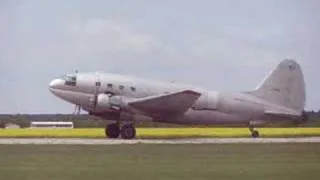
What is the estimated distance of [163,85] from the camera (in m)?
54.8

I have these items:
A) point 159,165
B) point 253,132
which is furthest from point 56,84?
point 159,165

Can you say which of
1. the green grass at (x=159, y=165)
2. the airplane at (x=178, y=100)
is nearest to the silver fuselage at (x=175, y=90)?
the airplane at (x=178, y=100)

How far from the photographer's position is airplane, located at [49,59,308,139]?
5191 cm

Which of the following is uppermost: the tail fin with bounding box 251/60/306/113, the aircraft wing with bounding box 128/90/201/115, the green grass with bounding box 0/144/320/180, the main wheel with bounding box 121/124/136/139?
the tail fin with bounding box 251/60/306/113

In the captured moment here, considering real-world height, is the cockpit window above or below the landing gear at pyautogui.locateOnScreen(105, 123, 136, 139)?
above

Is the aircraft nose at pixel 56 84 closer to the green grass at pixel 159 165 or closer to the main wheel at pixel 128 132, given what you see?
the main wheel at pixel 128 132

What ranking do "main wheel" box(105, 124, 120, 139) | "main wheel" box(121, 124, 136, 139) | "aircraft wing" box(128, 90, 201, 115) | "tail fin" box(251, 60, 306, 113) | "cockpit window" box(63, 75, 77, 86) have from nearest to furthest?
1. "main wheel" box(121, 124, 136, 139)
2. "aircraft wing" box(128, 90, 201, 115)
3. "cockpit window" box(63, 75, 77, 86)
4. "main wheel" box(105, 124, 120, 139)
5. "tail fin" box(251, 60, 306, 113)

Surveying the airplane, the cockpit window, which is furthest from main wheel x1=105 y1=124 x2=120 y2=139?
the cockpit window

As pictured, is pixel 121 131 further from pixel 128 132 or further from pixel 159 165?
pixel 159 165

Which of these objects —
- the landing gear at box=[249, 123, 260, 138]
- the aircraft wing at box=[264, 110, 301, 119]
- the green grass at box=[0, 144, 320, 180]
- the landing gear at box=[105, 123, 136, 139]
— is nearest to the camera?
the green grass at box=[0, 144, 320, 180]

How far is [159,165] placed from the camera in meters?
24.3

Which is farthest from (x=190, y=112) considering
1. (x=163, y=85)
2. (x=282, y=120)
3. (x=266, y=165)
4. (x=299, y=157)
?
(x=266, y=165)

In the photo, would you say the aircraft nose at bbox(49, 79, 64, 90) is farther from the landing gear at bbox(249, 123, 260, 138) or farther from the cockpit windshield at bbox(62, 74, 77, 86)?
the landing gear at bbox(249, 123, 260, 138)

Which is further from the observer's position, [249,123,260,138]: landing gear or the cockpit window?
[249,123,260,138]: landing gear
